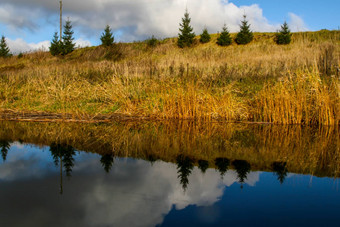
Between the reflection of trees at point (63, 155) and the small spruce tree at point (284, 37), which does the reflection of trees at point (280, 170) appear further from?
the small spruce tree at point (284, 37)

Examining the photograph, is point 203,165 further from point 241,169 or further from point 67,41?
point 67,41

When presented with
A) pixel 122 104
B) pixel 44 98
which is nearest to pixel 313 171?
pixel 122 104

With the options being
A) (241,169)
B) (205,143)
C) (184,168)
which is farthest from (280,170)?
(205,143)

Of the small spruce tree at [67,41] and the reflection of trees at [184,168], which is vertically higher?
the small spruce tree at [67,41]

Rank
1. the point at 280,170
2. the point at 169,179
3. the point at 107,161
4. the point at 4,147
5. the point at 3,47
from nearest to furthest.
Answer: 1. the point at 169,179
2. the point at 280,170
3. the point at 107,161
4. the point at 4,147
5. the point at 3,47

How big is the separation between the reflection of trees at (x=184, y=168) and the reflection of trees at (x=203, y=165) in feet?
0.31

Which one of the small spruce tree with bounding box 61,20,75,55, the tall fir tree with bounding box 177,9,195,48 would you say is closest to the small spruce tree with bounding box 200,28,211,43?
the tall fir tree with bounding box 177,9,195,48

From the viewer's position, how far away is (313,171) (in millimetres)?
3008

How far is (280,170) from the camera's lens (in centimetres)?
305

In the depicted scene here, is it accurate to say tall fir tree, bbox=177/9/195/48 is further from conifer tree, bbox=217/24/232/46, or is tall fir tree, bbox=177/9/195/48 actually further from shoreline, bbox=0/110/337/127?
shoreline, bbox=0/110/337/127

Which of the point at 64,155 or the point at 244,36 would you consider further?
the point at 244,36

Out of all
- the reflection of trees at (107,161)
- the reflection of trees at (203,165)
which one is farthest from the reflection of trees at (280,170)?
the reflection of trees at (107,161)

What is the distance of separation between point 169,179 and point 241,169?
2.87 feet

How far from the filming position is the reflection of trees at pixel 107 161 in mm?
3111
